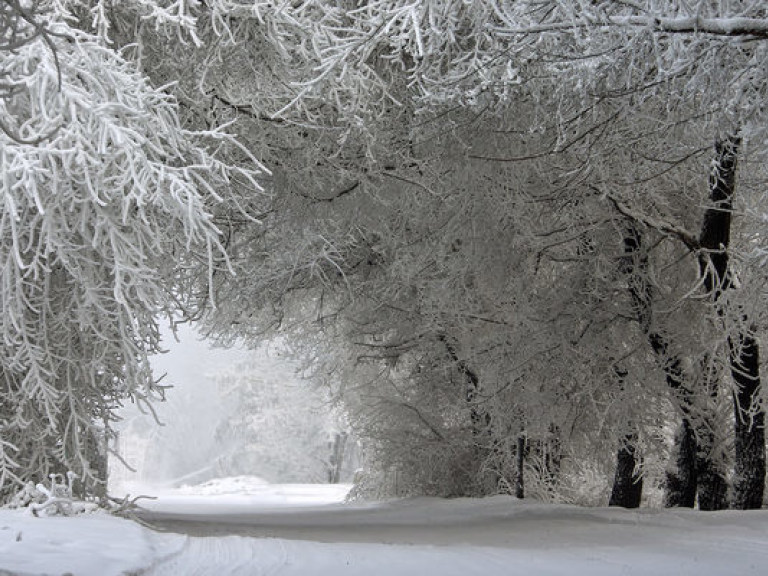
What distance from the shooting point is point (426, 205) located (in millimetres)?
9555

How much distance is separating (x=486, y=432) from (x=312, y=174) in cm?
722

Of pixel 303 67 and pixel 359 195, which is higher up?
pixel 303 67

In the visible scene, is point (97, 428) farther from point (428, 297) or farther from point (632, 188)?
point (428, 297)


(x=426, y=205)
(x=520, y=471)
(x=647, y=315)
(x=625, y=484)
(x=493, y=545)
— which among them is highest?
(x=426, y=205)

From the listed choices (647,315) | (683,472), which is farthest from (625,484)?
(647,315)

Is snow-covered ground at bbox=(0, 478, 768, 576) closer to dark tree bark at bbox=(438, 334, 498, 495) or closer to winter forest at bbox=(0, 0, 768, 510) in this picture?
winter forest at bbox=(0, 0, 768, 510)

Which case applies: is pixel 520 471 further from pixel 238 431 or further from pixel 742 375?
pixel 238 431

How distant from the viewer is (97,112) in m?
5.96

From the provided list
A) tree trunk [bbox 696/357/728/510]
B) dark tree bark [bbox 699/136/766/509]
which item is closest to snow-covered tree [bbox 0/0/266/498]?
dark tree bark [bbox 699/136/766/509]

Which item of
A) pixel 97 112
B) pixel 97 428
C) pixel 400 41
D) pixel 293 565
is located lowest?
pixel 293 565

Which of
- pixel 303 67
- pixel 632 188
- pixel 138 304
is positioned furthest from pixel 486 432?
pixel 138 304

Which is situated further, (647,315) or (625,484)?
(625,484)

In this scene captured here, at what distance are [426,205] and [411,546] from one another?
398 cm

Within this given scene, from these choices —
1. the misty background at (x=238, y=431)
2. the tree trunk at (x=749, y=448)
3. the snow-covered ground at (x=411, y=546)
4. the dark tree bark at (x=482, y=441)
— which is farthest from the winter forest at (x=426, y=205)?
the misty background at (x=238, y=431)
